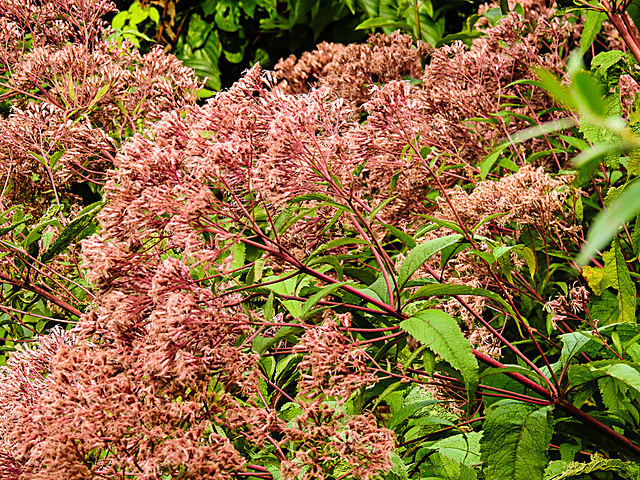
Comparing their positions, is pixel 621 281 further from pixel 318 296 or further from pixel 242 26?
pixel 242 26

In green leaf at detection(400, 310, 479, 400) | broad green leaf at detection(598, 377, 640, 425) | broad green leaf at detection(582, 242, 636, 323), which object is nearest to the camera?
green leaf at detection(400, 310, 479, 400)

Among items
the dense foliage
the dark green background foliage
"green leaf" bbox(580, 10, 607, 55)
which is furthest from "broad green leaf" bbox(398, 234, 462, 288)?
the dark green background foliage

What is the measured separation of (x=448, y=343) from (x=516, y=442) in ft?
0.73

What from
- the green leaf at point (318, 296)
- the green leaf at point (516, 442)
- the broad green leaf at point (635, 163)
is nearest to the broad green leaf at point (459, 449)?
the green leaf at point (516, 442)

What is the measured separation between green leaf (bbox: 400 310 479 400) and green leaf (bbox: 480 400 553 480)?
0.43 feet

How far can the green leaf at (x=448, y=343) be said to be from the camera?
836 mm

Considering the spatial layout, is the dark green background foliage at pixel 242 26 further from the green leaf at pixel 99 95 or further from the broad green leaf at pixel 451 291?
the broad green leaf at pixel 451 291

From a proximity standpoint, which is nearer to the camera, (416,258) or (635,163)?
(416,258)

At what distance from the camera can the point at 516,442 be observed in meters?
0.94

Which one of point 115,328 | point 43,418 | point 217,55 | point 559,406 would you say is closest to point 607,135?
point 559,406

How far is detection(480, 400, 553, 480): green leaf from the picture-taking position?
3.08 feet

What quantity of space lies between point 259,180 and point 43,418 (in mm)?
454

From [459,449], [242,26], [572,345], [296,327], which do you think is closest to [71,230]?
[296,327]

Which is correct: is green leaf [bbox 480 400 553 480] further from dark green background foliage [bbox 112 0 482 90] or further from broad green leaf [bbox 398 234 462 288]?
dark green background foliage [bbox 112 0 482 90]
